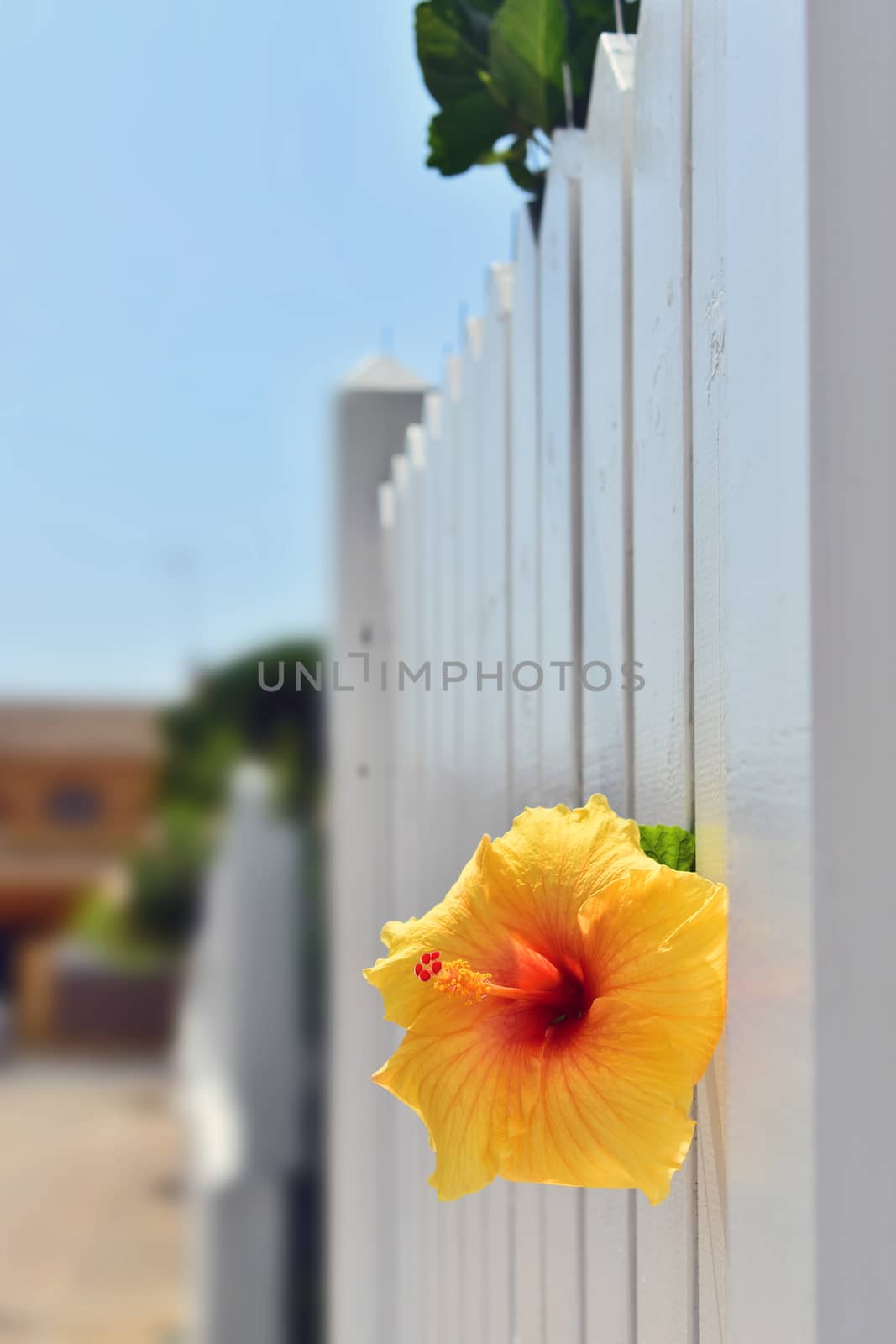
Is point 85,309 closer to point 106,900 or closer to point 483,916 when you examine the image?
point 106,900

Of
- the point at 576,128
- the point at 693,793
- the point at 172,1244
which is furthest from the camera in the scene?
the point at 172,1244

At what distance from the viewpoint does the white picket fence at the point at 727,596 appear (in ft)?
0.70

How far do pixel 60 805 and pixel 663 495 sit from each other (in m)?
10.0

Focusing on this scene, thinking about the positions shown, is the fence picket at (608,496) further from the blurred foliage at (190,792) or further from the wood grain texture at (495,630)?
the blurred foliage at (190,792)

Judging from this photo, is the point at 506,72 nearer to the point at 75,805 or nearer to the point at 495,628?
the point at 495,628

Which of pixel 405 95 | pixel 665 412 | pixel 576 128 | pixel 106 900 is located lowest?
pixel 106 900

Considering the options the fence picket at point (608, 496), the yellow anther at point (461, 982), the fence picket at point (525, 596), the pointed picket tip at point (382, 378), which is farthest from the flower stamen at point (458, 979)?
the pointed picket tip at point (382, 378)

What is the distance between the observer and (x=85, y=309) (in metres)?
6.79

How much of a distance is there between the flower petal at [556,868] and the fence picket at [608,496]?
9 centimetres

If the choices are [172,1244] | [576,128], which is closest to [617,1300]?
[576,128]

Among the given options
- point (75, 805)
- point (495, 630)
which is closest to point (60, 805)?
point (75, 805)

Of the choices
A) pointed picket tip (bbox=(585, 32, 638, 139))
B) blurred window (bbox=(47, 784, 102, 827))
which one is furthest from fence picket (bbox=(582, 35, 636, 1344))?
blurred window (bbox=(47, 784, 102, 827))

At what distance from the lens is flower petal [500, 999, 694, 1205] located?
265 millimetres

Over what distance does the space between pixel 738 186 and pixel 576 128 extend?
0.25m
